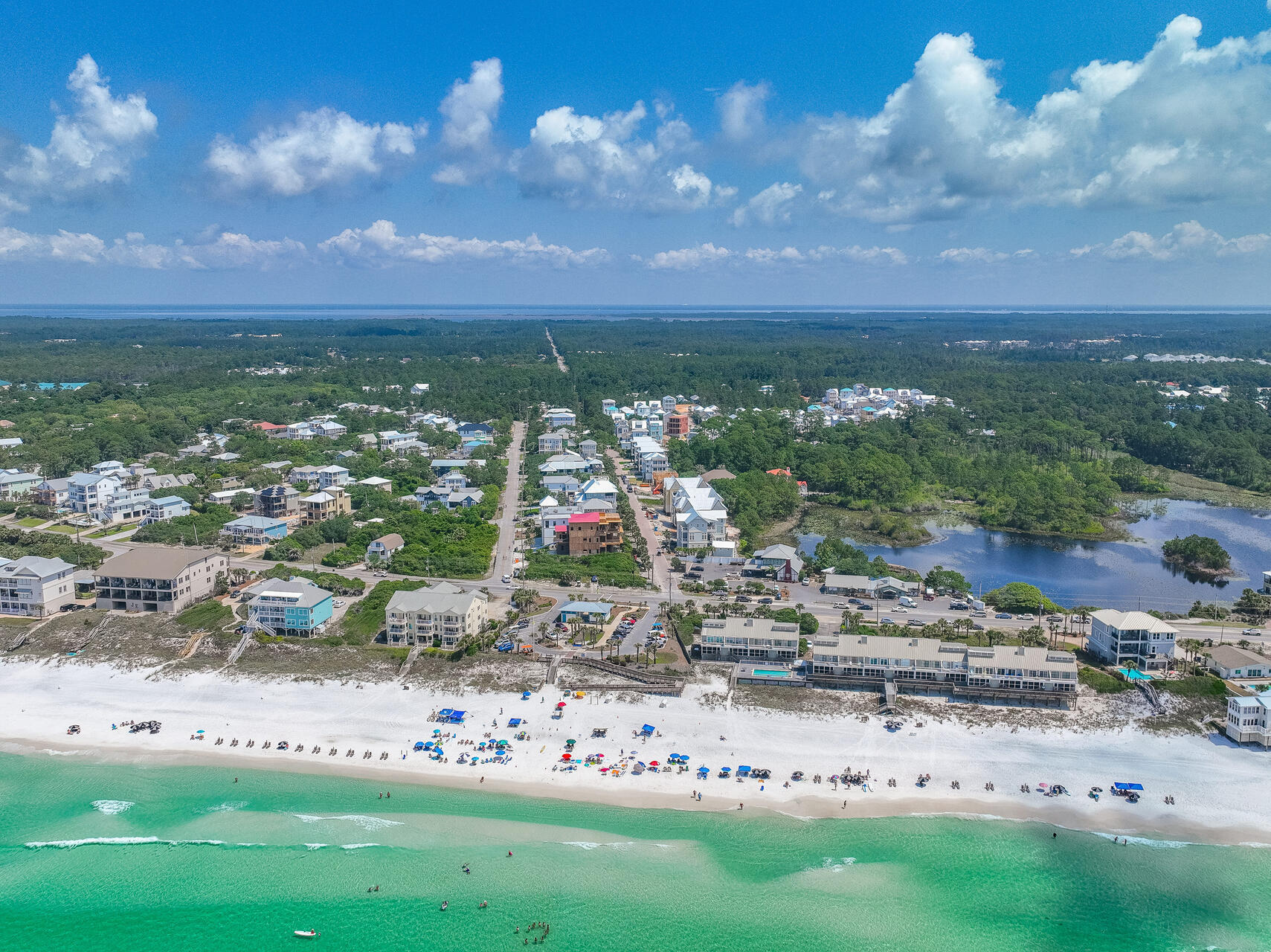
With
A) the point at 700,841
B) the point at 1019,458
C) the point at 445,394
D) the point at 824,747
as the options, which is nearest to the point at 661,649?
the point at 824,747

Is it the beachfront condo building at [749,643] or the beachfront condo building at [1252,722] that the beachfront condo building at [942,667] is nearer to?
the beachfront condo building at [749,643]

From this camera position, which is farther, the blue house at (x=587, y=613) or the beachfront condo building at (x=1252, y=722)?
the blue house at (x=587, y=613)

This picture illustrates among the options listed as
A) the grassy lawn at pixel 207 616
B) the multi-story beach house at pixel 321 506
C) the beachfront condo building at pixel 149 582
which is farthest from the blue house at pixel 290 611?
the multi-story beach house at pixel 321 506

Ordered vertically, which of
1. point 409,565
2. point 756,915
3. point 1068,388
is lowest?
point 756,915

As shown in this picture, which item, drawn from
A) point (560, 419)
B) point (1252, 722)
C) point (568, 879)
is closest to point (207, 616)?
point (568, 879)

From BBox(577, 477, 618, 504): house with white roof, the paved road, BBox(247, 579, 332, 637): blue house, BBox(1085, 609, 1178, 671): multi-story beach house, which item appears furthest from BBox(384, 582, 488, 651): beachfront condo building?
BBox(1085, 609, 1178, 671): multi-story beach house

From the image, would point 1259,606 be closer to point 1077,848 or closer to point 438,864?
point 1077,848

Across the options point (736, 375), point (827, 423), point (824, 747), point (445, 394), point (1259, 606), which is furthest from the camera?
point (736, 375)
